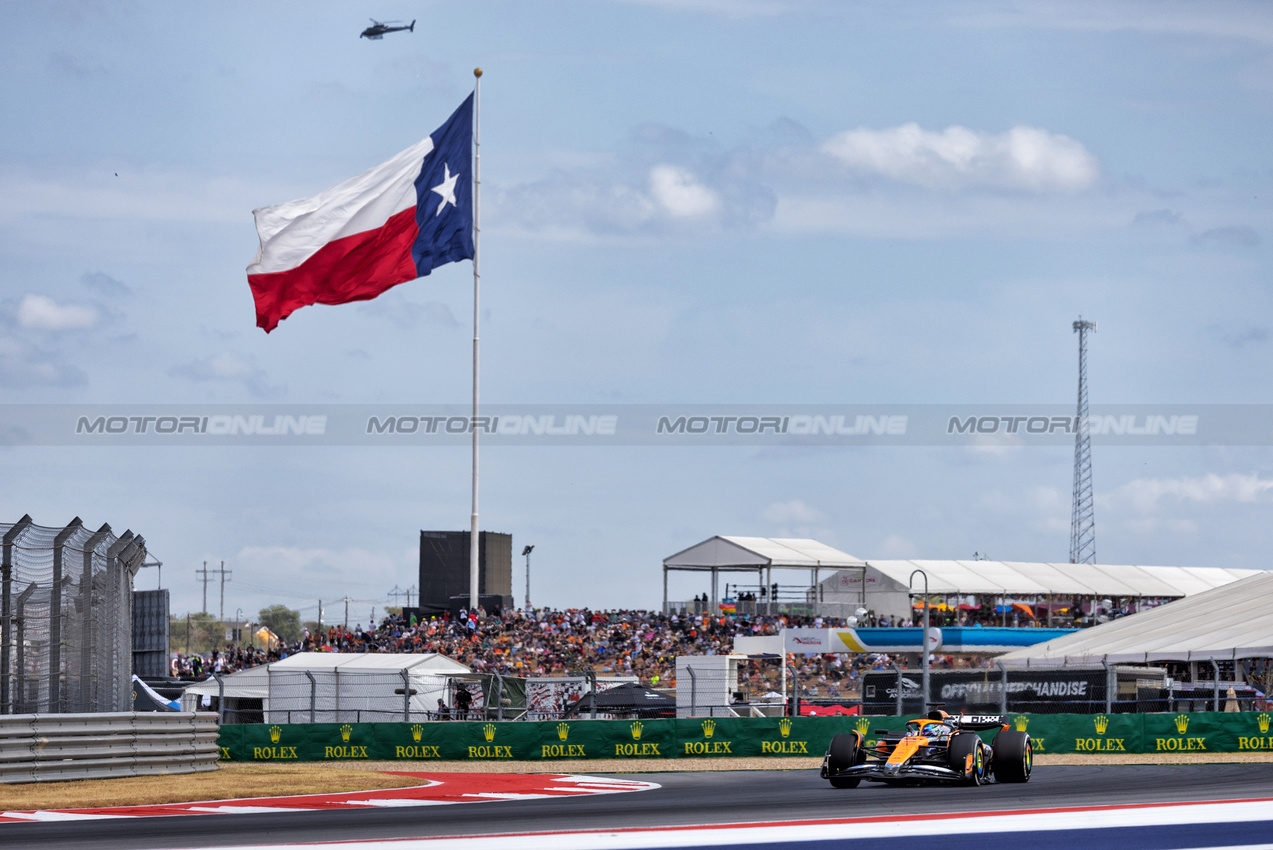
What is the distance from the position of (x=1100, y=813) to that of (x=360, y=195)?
23837 mm

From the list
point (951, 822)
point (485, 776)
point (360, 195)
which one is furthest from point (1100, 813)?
point (360, 195)

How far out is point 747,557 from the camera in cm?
5094

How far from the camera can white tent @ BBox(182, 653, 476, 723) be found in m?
29.5

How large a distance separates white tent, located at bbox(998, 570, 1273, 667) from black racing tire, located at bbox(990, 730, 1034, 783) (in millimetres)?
11576

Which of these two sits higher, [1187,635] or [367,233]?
[367,233]

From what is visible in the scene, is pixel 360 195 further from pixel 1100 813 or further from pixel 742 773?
pixel 1100 813

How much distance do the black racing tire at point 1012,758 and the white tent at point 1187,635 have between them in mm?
11576

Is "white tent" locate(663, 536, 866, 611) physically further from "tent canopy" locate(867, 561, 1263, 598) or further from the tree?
the tree

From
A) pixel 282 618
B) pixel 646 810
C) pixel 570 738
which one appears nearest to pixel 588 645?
pixel 570 738

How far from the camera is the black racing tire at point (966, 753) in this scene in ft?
54.7

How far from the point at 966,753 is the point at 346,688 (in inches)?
651

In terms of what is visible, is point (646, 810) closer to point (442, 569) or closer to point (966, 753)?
point (966, 753)

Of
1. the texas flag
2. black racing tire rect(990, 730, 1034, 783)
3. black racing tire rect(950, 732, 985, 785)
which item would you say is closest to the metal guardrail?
black racing tire rect(950, 732, 985, 785)

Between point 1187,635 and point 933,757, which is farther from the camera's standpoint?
point 1187,635
